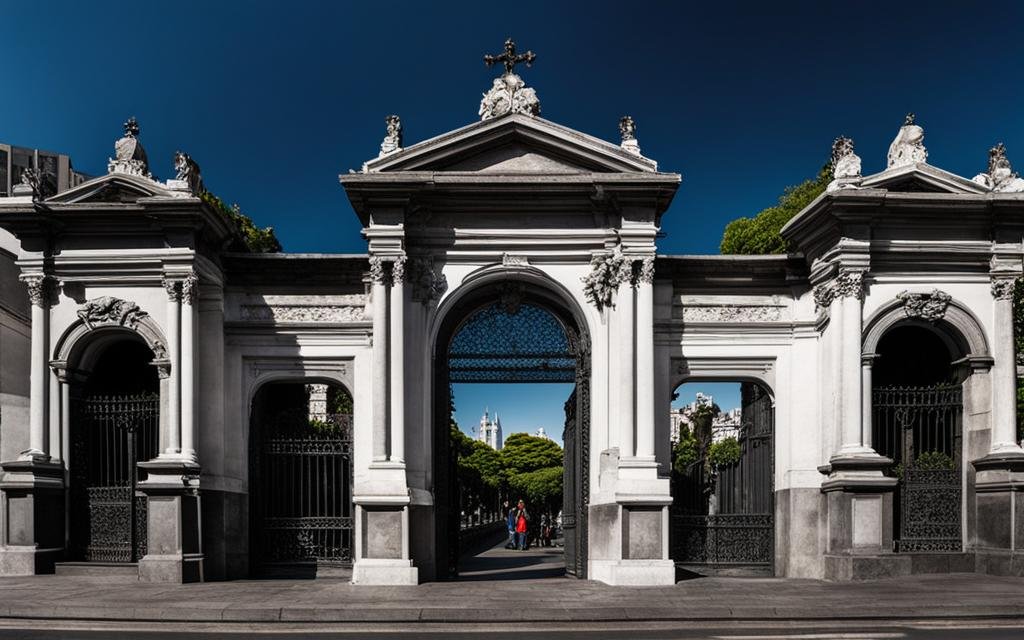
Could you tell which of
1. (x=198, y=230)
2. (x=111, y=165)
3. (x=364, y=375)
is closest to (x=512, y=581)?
(x=364, y=375)

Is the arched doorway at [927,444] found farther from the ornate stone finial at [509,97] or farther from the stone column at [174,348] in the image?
the stone column at [174,348]

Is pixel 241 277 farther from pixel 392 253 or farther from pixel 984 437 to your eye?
pixel 984 437

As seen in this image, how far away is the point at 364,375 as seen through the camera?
1795 centimetres

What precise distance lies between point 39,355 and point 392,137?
744 centimetres

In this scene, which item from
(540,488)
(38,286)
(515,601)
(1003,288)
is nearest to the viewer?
(515,601)

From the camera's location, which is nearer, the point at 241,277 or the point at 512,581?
the point at 512,581

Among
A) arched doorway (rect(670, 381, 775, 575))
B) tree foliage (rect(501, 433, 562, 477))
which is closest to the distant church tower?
tree foliage (rect(501, 433, 562, 477))

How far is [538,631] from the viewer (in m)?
12.2

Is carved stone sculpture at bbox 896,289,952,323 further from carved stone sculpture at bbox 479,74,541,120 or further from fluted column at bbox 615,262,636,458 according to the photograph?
carved stone sculpture at bbox 479,74,541,120

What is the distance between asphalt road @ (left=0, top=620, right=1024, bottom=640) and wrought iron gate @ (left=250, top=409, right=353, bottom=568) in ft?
18.1

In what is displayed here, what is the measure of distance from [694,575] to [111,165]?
12845 millimetres

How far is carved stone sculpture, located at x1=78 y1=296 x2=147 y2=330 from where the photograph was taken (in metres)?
17.4

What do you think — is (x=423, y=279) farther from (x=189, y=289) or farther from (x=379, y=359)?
(x=189, y=289)

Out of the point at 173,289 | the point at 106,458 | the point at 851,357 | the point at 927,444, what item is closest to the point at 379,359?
the point at 173,289
